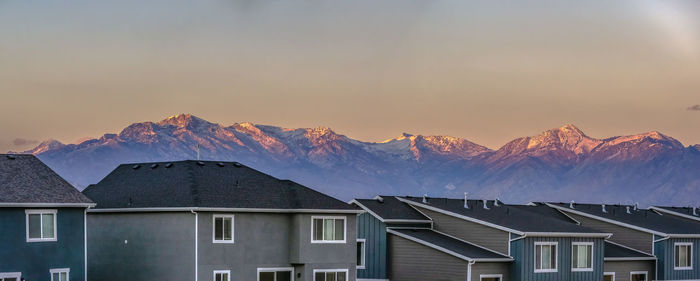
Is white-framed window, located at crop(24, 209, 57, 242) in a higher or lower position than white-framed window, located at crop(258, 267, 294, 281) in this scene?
higher

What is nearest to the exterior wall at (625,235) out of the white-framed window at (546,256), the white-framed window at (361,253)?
the white-framed window at (546,256)

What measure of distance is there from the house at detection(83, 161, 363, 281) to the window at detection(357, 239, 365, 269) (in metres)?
Result: 6.48

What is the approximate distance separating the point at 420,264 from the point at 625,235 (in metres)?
17.5

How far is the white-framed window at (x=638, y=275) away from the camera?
7112cm

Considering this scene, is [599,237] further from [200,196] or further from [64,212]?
[64,212]

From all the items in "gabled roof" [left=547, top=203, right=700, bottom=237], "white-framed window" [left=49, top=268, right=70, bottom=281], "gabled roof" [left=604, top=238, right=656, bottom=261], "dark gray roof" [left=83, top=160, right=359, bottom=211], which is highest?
"dark gray roof" [left=83, top=160, right=359, bottom=211]

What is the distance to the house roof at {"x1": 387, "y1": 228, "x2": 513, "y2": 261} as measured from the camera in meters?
61.0

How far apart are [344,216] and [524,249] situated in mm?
10240

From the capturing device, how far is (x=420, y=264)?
207 feet

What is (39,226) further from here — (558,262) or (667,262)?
(667,262)

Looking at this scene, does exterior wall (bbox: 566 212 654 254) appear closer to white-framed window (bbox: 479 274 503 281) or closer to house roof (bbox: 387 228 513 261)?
house roof (bbox: 387 228 513 261)

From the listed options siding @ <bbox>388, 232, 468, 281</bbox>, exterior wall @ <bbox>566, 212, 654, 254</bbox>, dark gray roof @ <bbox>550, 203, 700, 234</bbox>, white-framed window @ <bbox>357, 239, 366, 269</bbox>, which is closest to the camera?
siding @ <bbox>388, 232, 468, 281</bbox>

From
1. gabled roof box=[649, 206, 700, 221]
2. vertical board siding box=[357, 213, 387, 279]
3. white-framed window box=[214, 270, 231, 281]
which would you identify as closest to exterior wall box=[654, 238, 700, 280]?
gabled roof box=[649, 206, 700, 221]

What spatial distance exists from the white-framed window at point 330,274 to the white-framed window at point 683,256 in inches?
978
